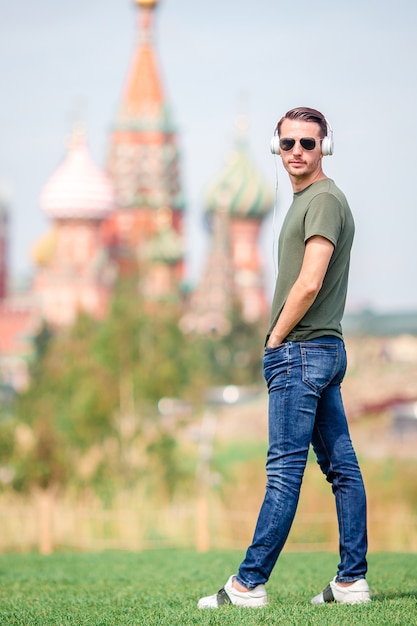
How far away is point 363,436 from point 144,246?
37.8 metres

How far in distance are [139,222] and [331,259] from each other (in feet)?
228

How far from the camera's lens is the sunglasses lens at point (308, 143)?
12.8 feet

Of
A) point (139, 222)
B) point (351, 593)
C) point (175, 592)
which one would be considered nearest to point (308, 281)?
point (351, 593)

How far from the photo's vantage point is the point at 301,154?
3898mm

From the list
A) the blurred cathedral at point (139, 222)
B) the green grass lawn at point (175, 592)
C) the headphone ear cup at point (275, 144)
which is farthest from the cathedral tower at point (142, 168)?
the headphone ear cup at point (275, 144)

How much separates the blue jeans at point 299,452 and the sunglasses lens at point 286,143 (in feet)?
1.83

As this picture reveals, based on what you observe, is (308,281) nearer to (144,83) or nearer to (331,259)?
(331,259)

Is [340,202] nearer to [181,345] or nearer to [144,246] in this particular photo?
[181,345]

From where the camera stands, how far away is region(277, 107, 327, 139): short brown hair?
392 cm

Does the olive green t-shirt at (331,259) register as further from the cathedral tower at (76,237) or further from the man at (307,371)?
the cathedral tower at (76,237)

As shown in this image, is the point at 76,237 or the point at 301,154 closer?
the point at 301,154

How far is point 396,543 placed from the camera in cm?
1084

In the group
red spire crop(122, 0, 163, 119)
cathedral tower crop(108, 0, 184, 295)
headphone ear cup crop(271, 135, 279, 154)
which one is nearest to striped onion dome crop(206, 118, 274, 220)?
cathedral tower crop(108, 0, 184, 295)

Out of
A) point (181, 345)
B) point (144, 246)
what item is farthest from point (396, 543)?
point (144, 246)
